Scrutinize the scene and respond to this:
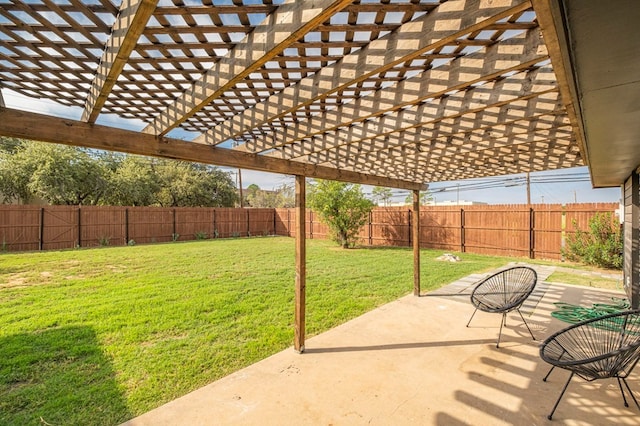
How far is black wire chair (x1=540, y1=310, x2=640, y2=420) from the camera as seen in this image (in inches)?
75.7

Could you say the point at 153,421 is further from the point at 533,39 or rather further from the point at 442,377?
the point at 533,39

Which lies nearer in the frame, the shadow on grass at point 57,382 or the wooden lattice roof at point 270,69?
the wooden lattice roof at point 270,69

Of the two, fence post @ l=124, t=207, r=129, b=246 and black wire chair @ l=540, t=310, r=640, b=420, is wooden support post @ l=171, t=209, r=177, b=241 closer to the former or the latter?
fence post @ l=124, t=207, r=129, b=246

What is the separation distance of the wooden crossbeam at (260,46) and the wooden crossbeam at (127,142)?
1.26ft

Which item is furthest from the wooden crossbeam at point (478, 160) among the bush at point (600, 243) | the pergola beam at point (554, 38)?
the bush at point (600, 243)

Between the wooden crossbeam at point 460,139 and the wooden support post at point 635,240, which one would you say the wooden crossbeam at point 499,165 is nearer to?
the wooden crossbeam at point 460,139

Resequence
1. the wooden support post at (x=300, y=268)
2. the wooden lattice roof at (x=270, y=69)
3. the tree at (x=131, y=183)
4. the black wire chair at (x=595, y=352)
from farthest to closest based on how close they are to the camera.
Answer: the tree at (x=131, y=183) → the wooden support post at (x=300, y=268) → the black wire chair at (x=595, y=352) → the wooden lattice roof at (x=270, y=69)

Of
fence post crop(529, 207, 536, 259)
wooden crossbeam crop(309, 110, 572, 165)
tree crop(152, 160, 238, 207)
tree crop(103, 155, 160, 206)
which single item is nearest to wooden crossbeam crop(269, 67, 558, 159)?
wooden crossbeam crop(309, 110, 572, 165)

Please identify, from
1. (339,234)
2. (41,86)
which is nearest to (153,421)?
(41,86)

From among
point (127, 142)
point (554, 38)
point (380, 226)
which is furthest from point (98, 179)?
point (554, 38)

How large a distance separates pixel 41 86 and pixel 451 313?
15.7ft

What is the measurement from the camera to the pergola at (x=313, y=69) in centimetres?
107

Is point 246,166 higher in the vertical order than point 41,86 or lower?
lower

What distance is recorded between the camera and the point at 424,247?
37.8 ft
